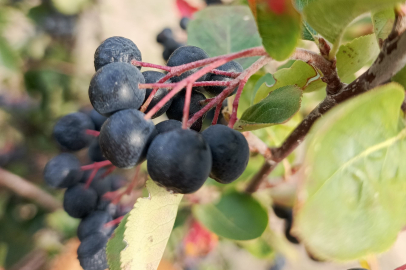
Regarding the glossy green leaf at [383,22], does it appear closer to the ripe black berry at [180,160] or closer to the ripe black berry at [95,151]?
the ripe black berry at [180,160]


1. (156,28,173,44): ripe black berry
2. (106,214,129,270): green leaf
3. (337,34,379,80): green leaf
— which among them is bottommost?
(106,214,129,270): green leaf

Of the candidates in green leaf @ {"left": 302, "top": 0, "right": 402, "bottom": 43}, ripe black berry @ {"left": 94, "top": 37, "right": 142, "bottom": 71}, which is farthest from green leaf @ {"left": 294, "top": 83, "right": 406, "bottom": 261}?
ripe black berry @ {"left": 94, "top": 37, "right": 142, "bottom": 71}

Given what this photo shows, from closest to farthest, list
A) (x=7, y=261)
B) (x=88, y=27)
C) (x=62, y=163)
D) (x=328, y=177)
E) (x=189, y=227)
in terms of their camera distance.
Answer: (x=328, y=177)
(x=62, y=163)
(x=189, y=227)
(x=7, y=261)
(x=88, y=27)

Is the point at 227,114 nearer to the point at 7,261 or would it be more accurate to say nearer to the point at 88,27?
the point at 7,261

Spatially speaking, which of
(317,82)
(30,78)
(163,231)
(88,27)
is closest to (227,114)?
(317,82)

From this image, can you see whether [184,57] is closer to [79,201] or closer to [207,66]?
[207,66]

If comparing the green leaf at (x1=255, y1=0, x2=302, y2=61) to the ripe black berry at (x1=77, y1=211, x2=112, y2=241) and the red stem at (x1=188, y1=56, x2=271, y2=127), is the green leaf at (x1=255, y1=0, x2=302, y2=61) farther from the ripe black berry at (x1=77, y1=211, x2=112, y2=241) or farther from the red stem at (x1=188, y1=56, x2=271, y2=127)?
the ripe black berry at (x1=77, y1=211, x2=112, y2=241)
